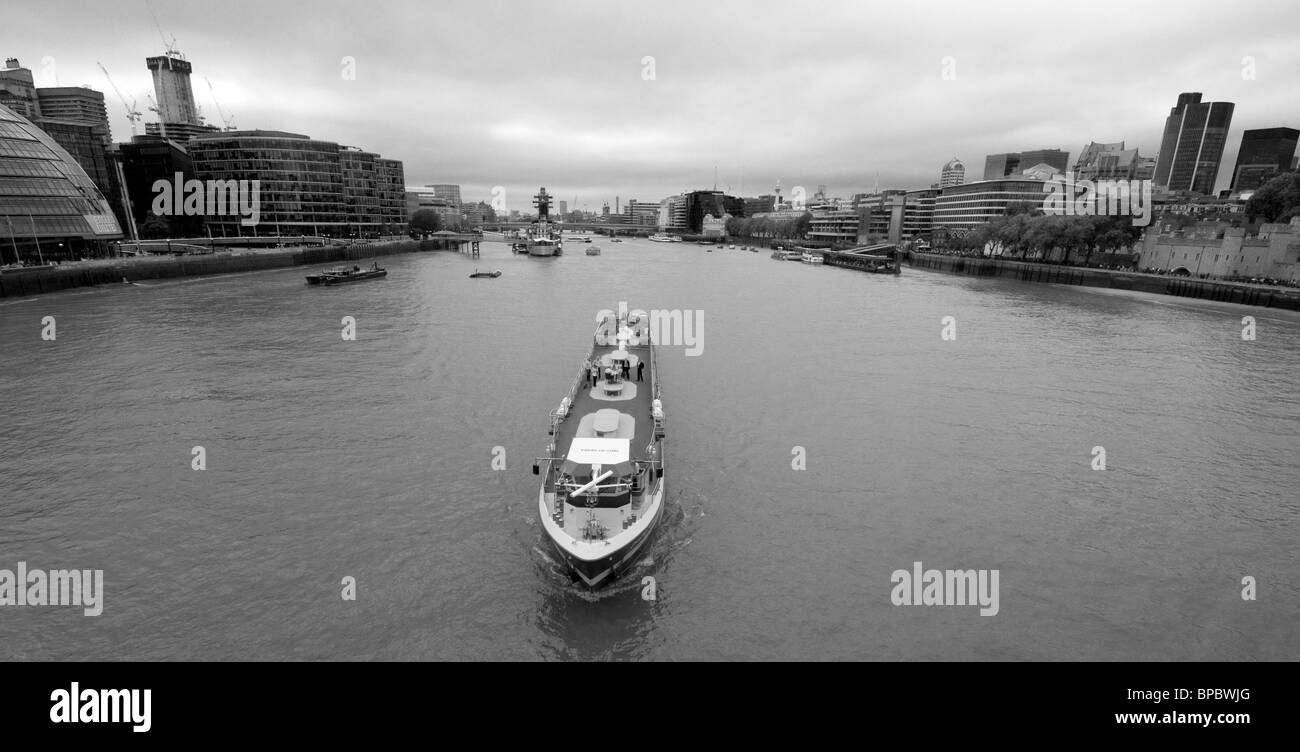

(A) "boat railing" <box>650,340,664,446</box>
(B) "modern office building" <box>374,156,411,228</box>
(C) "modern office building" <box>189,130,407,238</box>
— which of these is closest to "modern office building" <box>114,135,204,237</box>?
(C) "modern office building" <box>189,130,407,238</box>

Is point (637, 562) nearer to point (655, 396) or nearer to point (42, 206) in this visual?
point (655, 396)

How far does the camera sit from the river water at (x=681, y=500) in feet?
49.5

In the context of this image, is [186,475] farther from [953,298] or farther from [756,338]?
[953,298]

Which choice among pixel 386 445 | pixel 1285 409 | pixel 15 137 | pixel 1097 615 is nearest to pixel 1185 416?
pixel 1285 409

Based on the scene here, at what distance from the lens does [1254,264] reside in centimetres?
7781

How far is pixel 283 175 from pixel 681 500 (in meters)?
163

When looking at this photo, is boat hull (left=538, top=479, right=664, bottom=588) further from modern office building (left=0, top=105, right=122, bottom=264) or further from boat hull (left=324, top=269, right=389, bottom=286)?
modern office building (left=0, top=105, right=122, bottom=264)

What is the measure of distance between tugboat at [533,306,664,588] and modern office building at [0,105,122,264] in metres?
89.8

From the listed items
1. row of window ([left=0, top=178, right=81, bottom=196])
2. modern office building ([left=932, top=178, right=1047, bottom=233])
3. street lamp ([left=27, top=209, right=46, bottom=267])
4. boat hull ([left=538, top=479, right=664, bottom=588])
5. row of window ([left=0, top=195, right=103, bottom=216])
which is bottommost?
boat hull ([left=538, top=479, right=664, bottom=588])

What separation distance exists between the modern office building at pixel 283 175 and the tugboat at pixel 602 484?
152 m

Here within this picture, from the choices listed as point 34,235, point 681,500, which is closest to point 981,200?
point 681,500

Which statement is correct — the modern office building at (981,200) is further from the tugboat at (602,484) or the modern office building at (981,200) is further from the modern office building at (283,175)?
the modern office building at (283,175)

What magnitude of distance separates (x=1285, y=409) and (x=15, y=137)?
131123mm

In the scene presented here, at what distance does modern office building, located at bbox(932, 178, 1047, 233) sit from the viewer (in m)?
152
